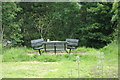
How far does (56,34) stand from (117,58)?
3.22 metres

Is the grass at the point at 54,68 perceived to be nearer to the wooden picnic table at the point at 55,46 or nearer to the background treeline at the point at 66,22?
the wooden picnic table at the point at 55,46

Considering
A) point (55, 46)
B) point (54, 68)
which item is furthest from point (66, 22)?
point (54, 68)

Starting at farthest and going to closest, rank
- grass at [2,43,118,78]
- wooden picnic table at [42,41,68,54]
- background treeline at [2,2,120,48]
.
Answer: background treeline at [2,2,120,48], wooden picnic table at [42,41,68,54], grass at [2,43,118,78]

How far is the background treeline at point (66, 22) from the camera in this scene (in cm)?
655

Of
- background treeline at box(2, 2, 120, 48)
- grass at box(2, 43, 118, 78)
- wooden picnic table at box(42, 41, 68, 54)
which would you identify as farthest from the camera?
background treeline at box(2, 2, 120, 48)

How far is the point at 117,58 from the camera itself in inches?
147

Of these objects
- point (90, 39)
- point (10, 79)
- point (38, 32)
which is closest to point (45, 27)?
point (38, 32)

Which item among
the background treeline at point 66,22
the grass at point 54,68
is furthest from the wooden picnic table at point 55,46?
the background treeline at point 66,22

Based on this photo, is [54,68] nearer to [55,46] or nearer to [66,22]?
[55,46]

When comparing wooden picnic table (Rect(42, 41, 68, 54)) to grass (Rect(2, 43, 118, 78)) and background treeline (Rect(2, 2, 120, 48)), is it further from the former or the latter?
background treeline (Rect(2, 2, 120, 48))

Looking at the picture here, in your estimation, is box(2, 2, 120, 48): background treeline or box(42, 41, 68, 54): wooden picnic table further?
box(2, 2, 120, 48): background treeline

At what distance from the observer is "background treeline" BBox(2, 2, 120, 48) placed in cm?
655

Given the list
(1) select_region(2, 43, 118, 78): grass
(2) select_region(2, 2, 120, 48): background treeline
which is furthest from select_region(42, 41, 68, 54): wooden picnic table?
(2) select_region(2, 2, 120, 48): background treeline

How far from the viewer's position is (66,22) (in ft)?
22.2
